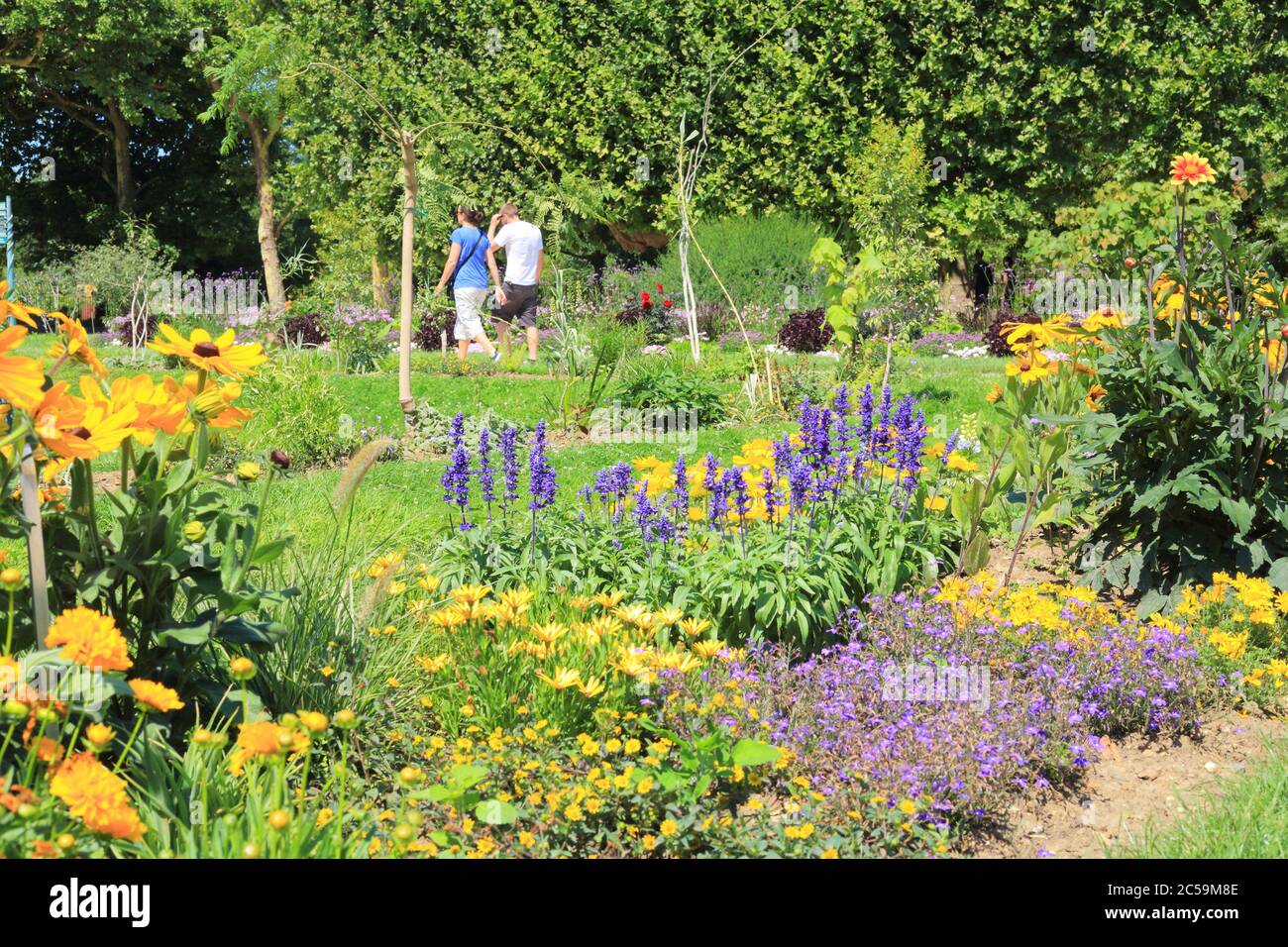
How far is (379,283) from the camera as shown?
14883mm

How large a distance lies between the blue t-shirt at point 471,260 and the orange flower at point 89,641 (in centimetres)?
903

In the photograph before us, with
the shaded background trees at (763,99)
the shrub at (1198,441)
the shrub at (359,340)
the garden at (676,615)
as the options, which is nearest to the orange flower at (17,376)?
the garden at (676,615)

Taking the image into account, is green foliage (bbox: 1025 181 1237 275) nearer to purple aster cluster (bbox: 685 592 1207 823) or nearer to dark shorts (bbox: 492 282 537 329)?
purple aster cluster (bbox: 685 592 1207 823)

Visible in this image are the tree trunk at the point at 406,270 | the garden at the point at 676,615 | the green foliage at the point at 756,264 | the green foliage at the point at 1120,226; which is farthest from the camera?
the green foliage at the point at 756,264

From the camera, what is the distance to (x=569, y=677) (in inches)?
111

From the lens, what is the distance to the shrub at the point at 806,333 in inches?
438

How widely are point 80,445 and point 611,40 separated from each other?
1344 cm

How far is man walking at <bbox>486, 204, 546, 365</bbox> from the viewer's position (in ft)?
35.7

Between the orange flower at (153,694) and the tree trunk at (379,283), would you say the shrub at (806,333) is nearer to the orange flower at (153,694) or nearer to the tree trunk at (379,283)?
the tree trunk at (379,283)

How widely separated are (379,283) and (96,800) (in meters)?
13.7

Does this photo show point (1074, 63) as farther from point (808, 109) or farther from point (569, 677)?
point (569, 677)

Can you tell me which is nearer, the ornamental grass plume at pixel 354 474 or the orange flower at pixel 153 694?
the orange flower at pixel 153 694
